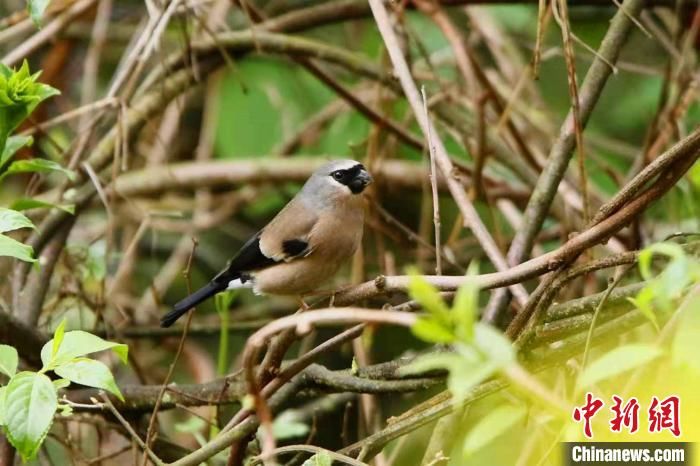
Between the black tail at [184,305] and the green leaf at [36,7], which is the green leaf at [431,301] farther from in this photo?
the black tail at [184,305]

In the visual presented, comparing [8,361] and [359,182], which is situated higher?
[359,182]

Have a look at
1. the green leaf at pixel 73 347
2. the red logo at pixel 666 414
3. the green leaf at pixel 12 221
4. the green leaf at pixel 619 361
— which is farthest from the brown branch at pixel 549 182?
the green leaf at pixel 619 361

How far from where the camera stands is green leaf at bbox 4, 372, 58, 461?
1.73 m

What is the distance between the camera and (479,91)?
3713 millimetres

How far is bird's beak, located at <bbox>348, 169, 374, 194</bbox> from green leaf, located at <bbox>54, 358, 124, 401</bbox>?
1.50 meters

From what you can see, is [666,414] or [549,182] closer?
[666,414]

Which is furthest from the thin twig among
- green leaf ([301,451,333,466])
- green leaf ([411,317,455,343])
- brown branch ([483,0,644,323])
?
green leaf ([411,317,455,343])

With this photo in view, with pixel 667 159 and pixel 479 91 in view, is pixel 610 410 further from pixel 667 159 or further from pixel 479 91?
pixel 479 91

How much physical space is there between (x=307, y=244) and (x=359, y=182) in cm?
25

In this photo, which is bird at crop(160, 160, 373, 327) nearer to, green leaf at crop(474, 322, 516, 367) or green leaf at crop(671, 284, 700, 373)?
green leaf at crop(671, 284, 700, 373)

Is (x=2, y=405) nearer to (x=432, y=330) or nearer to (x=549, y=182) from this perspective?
(x=432, y=330)

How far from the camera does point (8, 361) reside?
191cm

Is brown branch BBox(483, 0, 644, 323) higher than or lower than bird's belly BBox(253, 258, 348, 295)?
higher

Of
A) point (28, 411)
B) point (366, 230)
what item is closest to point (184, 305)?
point (28, 411)
